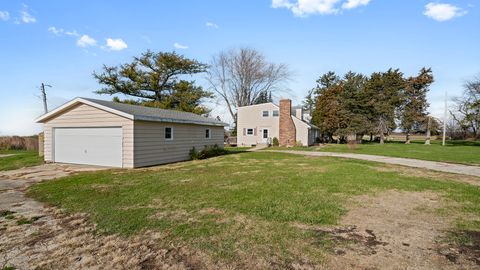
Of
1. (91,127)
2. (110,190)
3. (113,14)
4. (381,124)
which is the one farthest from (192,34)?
(381,124)

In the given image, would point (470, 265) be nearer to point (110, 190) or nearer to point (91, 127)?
point (110, 190)

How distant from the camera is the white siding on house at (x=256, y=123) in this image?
29938 millimetres

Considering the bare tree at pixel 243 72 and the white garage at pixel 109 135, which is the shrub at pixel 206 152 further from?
the bare tree at pixel 243 72

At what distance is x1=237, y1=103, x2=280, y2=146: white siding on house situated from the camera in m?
29.9

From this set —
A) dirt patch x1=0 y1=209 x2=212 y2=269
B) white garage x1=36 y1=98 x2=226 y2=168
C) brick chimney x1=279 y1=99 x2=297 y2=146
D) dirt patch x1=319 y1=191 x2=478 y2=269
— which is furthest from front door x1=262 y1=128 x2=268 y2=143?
dirt patch x1=0 y1=209 x2=212 y2=269

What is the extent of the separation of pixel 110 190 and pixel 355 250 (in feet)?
20.6

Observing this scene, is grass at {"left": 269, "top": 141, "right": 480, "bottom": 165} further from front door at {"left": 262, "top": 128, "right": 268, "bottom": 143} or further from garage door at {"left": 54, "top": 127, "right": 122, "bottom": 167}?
garage door at {"left": 54, "top": 127, "right": 122, "bottom": 167}

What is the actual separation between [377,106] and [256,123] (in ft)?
63.0

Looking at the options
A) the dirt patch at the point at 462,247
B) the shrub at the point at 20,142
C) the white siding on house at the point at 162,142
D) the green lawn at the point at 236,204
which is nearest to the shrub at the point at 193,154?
the white siding on house at the point at 162,142

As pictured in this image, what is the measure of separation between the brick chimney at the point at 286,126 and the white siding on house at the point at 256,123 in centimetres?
85

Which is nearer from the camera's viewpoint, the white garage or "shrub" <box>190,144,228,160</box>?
the white garage

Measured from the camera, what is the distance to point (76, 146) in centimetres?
1324

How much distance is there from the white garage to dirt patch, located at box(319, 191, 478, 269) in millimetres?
9536

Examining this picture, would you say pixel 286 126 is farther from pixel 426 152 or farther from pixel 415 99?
pixel 415 99
